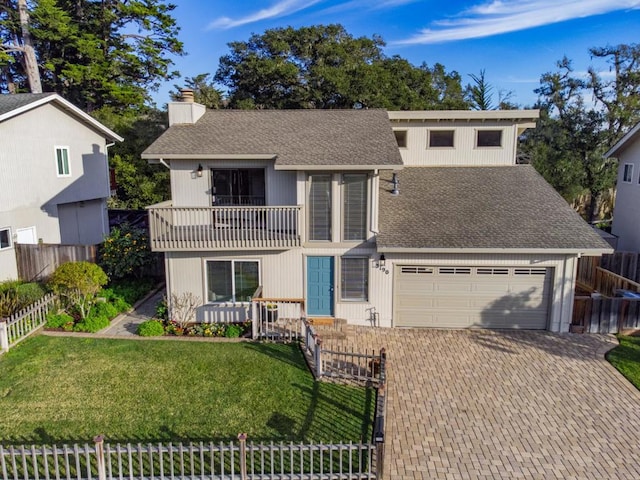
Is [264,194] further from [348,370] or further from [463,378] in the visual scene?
[463,378]

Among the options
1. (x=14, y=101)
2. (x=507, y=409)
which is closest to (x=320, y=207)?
(x=507, y=409)

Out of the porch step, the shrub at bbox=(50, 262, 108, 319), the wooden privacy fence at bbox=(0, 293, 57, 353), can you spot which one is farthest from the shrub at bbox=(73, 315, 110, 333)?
the porch step

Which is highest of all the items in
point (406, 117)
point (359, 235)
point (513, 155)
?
point (406, 117)

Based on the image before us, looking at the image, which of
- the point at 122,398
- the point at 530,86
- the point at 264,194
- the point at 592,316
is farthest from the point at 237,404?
the point at 530,86

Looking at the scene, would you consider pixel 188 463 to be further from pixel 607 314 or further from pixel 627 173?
pixel 627 173

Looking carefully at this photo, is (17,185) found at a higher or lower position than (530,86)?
lower

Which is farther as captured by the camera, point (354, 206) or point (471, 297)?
point (471, 297)
